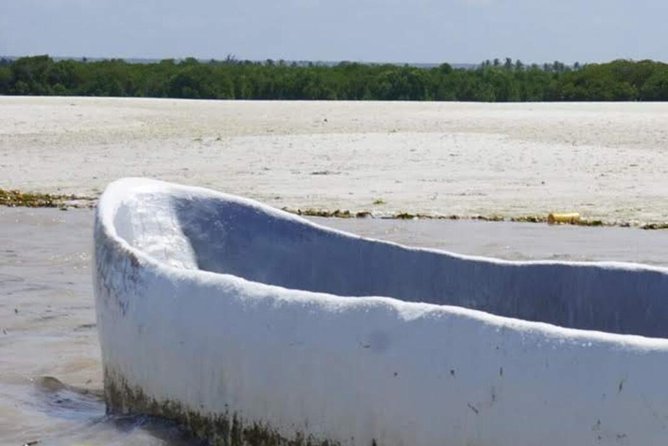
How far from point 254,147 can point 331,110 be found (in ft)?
24.0

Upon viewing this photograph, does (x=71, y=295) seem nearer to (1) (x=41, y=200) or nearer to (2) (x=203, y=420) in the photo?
(2) (x=203, y=420)

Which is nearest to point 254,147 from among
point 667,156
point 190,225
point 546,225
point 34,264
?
point 667,156

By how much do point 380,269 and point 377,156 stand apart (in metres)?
9.54

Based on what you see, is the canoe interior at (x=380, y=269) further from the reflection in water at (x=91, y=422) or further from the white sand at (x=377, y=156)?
the white sand at (x=377, y=156)

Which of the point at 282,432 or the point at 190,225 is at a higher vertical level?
the point at 190,225

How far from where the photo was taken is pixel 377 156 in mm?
15336

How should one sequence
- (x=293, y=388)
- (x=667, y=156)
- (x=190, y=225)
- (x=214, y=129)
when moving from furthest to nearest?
1. (x=214, y=129)
2. (x=667, y=156)
3. (x=190, y=225)
4. (x=293, y=388)

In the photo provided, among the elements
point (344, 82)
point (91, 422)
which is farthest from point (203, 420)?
point (344, 82)

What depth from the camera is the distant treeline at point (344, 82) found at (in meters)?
30.8

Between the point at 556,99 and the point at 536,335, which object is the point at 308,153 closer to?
the point at 536,335

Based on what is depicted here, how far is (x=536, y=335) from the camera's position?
3.74m

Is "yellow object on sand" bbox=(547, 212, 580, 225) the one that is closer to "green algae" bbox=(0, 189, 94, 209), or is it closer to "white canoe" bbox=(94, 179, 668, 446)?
"green algae" bbox=(0, 189, 94, 209)

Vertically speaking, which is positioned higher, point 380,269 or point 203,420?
point 380,269

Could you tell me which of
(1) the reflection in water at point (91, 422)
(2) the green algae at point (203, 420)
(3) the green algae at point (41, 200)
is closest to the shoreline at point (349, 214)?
(3) the green algae at point (41, 200)
